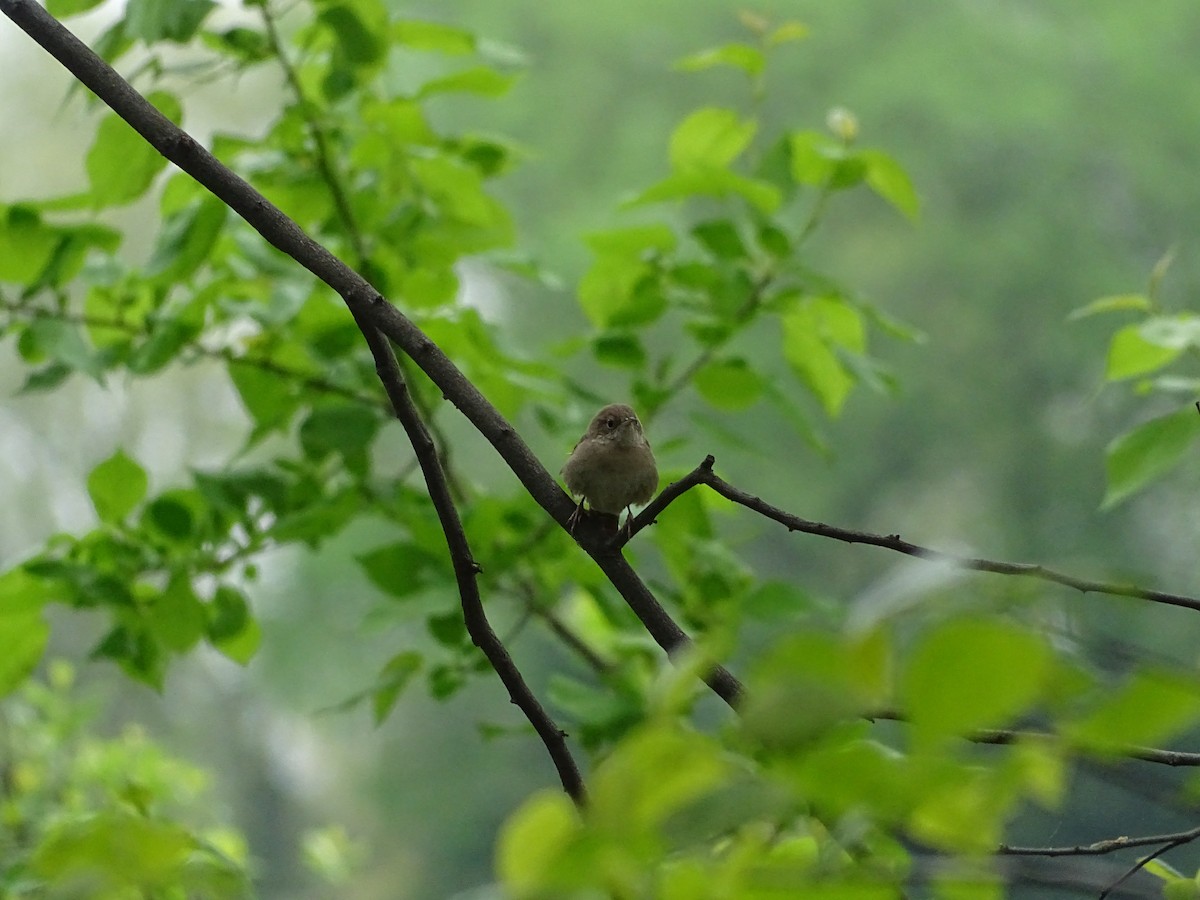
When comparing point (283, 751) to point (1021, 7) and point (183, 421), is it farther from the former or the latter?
point (1021, 7)

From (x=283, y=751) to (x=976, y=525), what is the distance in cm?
139

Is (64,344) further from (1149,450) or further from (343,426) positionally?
(1149,450)

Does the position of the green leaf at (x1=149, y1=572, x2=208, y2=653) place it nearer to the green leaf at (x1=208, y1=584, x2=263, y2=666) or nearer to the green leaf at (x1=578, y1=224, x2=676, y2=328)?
the green leaf at (x1=208, y1=584, x2=263, y2=666)

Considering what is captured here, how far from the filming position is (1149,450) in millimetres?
678

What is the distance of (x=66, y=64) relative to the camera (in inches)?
23.0

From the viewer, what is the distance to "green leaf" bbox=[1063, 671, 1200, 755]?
0.17 m

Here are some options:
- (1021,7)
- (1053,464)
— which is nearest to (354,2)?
(1053,464)

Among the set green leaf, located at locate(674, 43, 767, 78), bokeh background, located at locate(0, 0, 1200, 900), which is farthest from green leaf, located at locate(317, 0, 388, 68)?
bokeh background, located at locate(0, 0, 1200, 900)

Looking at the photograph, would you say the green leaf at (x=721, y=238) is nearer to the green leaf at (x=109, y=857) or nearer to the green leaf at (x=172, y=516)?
the green leaf at (x=172, y=516)

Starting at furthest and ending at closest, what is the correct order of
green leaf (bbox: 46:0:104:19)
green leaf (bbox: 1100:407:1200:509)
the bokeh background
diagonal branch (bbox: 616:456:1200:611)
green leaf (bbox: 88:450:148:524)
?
the bokeh background
green leaf (bbox: 88:450:148:524)
green leaf (bbox: 46:0:104:19)
green leaf (bbox: 1100:407:1200:509)
diagonal branch (bbox: 616:456:1200:611)

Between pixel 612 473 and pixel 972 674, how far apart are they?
679mm

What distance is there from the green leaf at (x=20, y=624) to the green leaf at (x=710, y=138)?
643 millimetres

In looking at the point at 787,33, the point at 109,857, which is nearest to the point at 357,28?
the point at 787,33

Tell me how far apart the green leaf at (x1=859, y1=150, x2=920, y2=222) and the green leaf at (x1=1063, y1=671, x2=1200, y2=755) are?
0.89m
